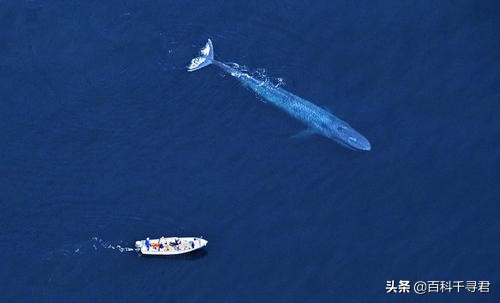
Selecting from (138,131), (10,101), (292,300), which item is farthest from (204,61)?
(292,300)

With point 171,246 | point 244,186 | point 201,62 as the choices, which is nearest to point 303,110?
point 244,186

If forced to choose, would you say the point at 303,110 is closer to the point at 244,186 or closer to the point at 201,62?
the point at 244,186

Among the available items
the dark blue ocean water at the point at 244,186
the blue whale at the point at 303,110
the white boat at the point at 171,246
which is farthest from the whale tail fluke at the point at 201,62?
the white boat at the point at 171,246

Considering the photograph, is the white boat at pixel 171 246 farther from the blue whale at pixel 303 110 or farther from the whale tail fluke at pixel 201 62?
the whale tail fluke at pixel 201 62

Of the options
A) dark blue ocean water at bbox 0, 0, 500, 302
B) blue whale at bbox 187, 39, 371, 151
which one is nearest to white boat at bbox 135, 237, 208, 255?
dark blue ocean water at bbox 0, 0, 500, 302

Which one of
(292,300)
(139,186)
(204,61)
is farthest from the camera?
(204,61)

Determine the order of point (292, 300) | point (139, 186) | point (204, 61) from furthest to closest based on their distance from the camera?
point (204, 61)
point (139, 186)
point (292, 300)

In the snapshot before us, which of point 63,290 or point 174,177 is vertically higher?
point 174,177

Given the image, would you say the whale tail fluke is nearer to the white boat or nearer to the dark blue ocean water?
the dark blue ocean water

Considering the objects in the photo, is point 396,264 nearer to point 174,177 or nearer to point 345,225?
point 345,225
